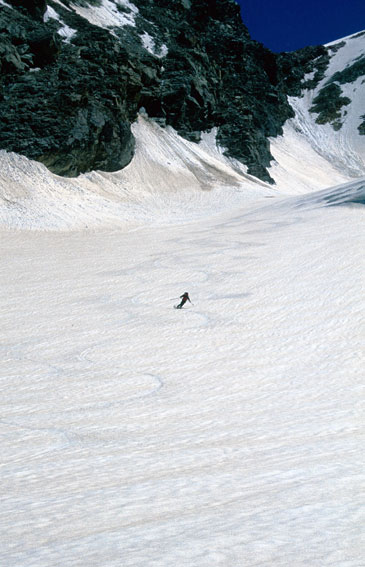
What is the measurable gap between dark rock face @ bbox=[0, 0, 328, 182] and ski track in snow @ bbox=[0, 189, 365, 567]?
37810 millimetres

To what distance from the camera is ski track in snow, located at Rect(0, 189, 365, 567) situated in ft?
15.7

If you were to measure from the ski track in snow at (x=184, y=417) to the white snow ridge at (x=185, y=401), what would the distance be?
0.03 m

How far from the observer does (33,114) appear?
2327 inches

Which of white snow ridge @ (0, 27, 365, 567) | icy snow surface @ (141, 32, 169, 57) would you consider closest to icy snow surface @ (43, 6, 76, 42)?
icy snow surface @ (141, 32, 169, 57)

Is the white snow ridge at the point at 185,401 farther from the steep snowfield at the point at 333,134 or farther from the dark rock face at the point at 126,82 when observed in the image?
the steep snowfield at the point at 333,134

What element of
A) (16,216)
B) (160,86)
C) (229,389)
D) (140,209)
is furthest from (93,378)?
(160,86)

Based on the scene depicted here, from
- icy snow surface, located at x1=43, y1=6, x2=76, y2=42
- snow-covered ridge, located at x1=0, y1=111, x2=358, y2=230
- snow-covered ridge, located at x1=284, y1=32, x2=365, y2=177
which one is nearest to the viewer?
snow-covered ridge, located at x1=0, y1=111, x2=358, y2=230

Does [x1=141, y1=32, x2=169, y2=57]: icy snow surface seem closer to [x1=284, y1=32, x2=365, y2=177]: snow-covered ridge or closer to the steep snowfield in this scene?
the steep snowfield

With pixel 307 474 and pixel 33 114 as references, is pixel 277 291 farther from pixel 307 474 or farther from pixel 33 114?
pixel 33 114

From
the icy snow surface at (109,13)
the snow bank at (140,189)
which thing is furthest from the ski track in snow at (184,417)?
the icy snow surface at (109,13)

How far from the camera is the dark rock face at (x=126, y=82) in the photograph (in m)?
59.4

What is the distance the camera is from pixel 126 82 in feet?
242

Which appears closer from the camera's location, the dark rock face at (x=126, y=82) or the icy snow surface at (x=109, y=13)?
the dark rock face at (x=126, y=82)

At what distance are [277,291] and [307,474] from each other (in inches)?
676
